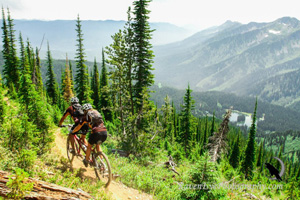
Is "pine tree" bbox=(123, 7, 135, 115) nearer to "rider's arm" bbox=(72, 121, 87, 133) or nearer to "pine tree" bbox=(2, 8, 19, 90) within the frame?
"rider's arm" bbox=(72, 121, 87, 133)

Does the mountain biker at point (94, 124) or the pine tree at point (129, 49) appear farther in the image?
the pine tree at point (129, 49)

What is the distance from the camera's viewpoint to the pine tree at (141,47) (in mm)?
16812

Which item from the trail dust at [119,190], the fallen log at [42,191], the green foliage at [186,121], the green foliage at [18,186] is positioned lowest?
the green foliage at [186,121]

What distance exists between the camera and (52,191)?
16.2 ft

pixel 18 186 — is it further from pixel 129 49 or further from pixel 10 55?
pixel 10 55

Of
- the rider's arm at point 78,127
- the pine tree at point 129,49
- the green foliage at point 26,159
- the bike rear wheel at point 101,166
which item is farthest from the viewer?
the pine tree at point 129,49

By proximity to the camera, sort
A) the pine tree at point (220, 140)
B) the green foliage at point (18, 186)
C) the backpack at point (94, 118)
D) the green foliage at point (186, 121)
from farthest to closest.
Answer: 1. the green foliage at point (186, 121)
2. the pine tree at point (220, 140)
3. the backpack at point (94, 118)
4. the green foliage at point (18, 186)

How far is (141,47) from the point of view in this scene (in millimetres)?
17844

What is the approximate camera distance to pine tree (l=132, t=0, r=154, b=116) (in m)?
16.8

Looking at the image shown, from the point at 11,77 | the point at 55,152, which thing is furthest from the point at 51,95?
the point at 55,152

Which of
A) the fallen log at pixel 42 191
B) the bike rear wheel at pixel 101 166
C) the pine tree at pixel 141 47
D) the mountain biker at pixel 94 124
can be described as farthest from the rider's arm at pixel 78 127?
the pine tree at pixel 141 47

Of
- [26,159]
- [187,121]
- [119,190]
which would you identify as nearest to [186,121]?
[187,121]

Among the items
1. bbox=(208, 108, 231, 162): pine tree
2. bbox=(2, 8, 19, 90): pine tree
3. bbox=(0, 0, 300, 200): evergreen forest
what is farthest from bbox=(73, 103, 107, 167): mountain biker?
bbox=(2, 8, 19, 90): pine tree

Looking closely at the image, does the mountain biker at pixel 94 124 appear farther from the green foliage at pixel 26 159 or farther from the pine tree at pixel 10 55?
the pine tree at pixel 10 55
